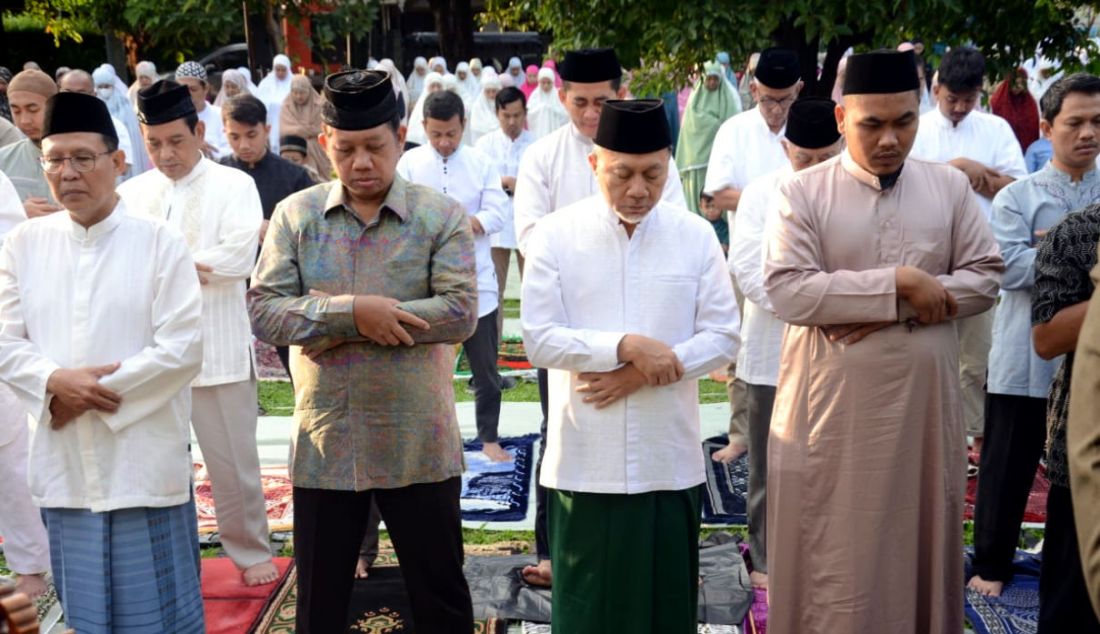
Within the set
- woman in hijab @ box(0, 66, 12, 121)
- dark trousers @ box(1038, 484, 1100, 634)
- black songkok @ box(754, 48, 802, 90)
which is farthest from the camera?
woman in hijab @ box(0, 66, 12, 121)

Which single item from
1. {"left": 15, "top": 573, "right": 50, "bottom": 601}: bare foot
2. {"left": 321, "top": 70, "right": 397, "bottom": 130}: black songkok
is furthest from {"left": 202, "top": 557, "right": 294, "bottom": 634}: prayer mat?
{"left": 321, "top": 70, "right": 397, "bottom": 130}: black songkok

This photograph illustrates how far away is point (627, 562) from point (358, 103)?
5.02ft

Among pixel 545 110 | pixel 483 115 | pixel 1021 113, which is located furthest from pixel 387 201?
pixel 483 115

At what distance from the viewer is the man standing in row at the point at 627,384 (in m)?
3.64

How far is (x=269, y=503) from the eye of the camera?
6102 mm

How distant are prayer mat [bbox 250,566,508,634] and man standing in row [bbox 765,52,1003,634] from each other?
1.45m

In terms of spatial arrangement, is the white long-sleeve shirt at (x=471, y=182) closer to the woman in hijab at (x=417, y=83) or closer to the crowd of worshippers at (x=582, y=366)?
the crowd of worshippers at (x=582, y=366)

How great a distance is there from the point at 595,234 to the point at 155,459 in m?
1.44

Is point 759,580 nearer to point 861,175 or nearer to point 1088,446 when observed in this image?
point 861,175

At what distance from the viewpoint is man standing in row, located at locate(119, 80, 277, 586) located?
15.9 feet

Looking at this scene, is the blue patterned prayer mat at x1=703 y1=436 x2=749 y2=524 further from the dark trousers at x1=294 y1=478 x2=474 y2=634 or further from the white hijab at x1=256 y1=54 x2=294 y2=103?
the white hijab at x1=256 y1=54 x2=294 y2=103

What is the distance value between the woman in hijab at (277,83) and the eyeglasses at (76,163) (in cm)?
1296

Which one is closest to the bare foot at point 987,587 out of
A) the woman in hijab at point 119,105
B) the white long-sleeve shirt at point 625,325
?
the white long-sleeve shirt at point 625,325

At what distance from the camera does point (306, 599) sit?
12.4 feet
